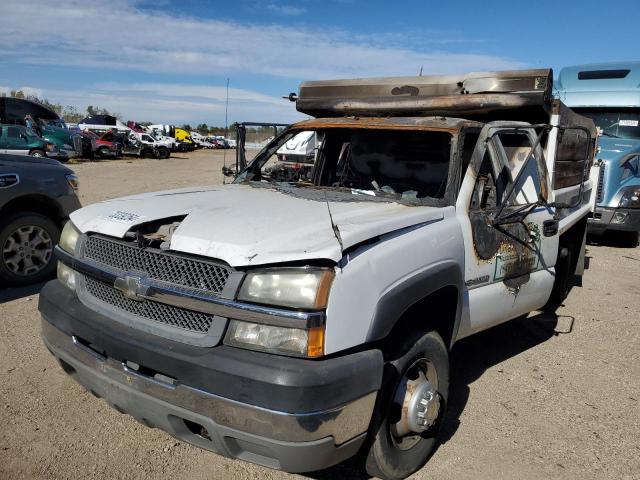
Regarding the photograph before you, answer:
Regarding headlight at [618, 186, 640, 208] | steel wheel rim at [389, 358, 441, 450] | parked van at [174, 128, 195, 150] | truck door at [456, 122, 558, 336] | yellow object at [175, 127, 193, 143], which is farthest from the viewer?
A: yellow object at [175, 127, 193, 143]

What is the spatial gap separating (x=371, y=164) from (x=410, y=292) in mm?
2091

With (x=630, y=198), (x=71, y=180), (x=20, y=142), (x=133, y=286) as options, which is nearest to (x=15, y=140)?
(x=20, y=142)

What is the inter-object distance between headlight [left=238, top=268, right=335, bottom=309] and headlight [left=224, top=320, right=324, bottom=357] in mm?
104

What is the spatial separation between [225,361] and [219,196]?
1396 mm

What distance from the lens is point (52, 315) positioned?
9.80 ft

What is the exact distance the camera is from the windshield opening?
31.4ft

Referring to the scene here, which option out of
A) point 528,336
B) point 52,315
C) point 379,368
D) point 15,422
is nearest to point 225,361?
point 379,368

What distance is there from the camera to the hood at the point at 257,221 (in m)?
2.40

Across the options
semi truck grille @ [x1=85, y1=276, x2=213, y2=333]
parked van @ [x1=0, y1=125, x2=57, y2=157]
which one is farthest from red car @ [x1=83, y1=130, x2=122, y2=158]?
semi truck grille @ [x1=85, y1=276, x2=213, y2=333]

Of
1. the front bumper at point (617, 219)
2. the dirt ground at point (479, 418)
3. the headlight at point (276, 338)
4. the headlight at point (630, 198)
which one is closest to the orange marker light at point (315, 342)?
the headlight at point (276, 338)

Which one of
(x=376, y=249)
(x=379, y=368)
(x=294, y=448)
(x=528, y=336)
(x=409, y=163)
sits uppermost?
(x=409, y=163)

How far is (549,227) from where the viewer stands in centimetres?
410

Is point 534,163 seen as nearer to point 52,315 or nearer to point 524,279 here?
point 524,279

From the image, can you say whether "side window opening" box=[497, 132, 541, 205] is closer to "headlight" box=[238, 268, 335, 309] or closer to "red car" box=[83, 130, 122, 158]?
"headlight" box=[238, 268, 335, 309]
